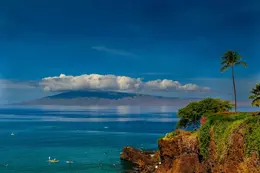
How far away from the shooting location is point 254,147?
134 ft

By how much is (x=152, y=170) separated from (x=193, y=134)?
2097cm

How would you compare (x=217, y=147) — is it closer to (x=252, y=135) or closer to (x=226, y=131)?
(x=226, y=131)

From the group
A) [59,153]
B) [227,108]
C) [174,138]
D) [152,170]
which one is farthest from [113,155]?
[174,138]

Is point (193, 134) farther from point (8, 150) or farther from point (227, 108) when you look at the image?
point (8, 150)

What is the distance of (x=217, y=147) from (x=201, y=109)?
44.6 metres

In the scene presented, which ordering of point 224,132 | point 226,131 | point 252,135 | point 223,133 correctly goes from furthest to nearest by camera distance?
point 223,133 → point 224,132 → point 226,131 → point 252,135

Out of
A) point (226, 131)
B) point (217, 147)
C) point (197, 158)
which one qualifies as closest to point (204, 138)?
point (217, 147)

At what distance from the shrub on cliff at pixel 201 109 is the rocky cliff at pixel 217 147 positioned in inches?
1129

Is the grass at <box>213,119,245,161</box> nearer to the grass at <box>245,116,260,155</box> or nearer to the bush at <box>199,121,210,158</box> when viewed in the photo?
the bush at <box>199,121,210,158</box>

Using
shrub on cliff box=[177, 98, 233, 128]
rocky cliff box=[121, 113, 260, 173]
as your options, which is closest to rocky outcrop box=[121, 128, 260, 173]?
rocky cliff box=[121, 113, 260, 173]

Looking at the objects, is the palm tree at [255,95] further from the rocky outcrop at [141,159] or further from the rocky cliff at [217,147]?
the rocky outcrop at [141,159]

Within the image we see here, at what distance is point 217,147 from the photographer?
1948 inches

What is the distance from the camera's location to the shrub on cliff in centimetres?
9256

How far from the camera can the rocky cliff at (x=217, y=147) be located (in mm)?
41875
